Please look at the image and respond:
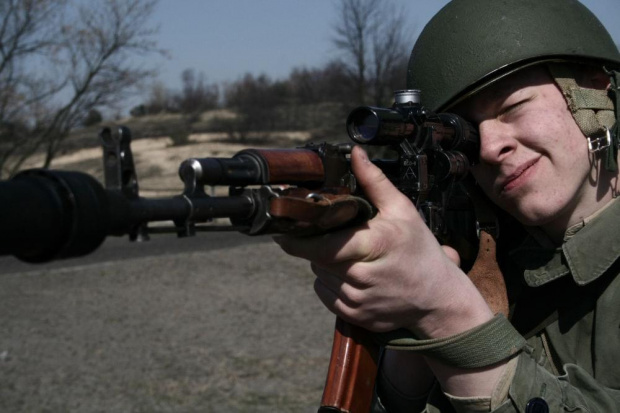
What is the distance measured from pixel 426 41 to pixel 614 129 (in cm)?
90

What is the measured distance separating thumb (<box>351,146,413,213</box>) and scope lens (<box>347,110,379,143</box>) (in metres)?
0.23

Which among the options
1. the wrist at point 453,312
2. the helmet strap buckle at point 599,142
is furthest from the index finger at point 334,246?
the helmet strap buckle at point 599,142

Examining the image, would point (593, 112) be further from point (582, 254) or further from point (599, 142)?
point (582, 254)

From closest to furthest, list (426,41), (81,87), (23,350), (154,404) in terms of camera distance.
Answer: (426,41)
(154,404)
(23,350)
(81,87)

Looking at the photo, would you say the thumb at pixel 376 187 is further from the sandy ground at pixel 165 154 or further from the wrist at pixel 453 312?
the sandy ground at pixel 165 154

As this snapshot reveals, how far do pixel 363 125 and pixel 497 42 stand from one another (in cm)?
81

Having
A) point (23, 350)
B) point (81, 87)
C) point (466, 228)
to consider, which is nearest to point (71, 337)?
point (23, 350)

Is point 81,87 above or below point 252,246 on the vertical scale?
above

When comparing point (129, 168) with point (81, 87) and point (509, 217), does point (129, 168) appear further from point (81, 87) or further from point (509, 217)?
point (81, 87)

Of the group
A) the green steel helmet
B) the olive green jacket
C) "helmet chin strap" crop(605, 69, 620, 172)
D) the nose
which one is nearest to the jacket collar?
the olive green jacket

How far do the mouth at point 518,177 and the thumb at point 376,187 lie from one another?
24.5 inches

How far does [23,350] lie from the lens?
25.8 feet

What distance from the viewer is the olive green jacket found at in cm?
249

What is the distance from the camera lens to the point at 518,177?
2764mm
